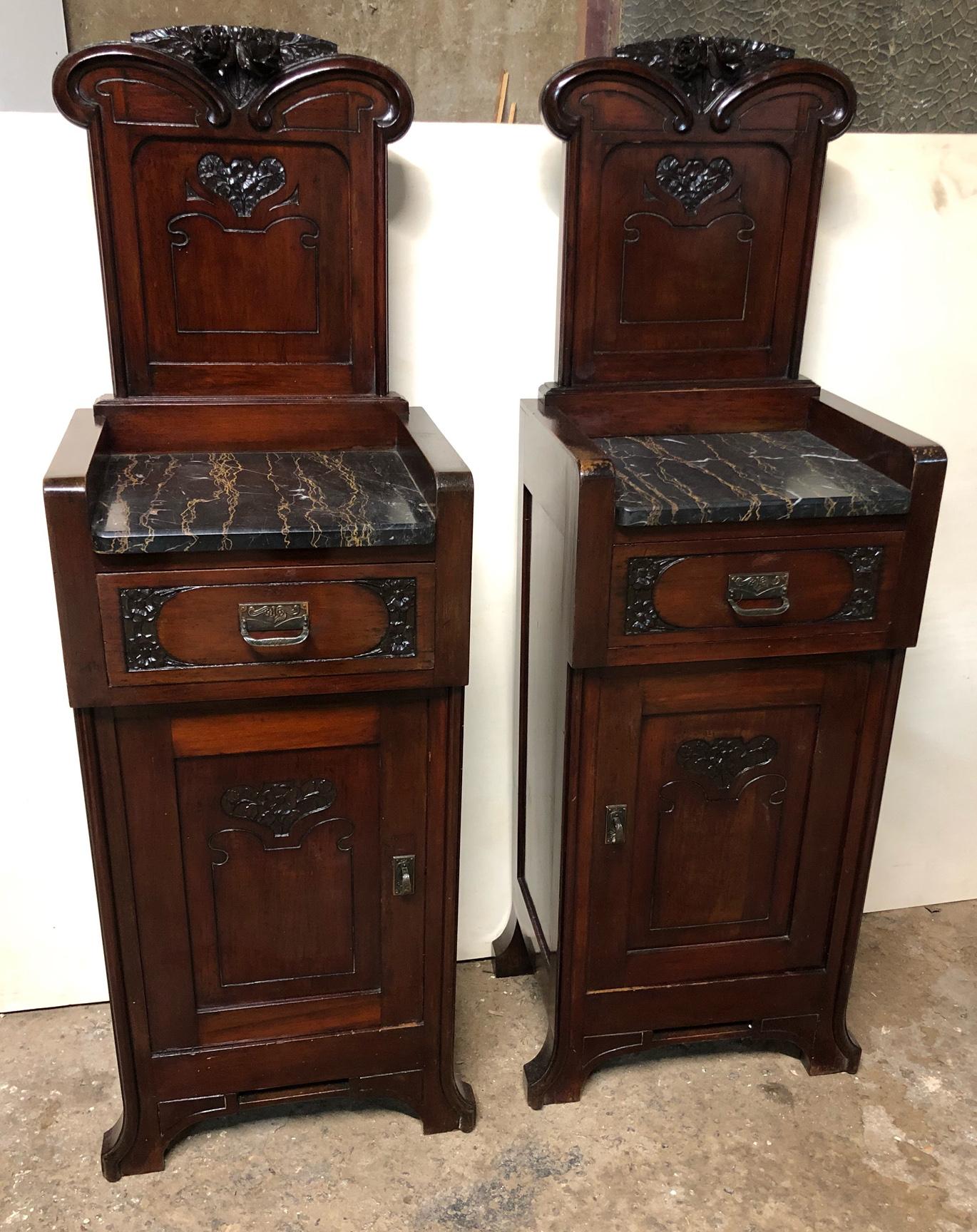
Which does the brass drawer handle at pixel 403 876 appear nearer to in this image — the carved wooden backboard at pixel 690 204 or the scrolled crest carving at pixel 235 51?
the carved wooden backboard at pixel 690 204

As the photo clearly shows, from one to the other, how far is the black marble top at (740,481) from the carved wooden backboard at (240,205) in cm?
44

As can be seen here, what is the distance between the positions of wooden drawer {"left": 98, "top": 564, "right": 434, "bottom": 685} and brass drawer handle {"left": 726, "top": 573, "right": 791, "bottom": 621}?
0.42 m

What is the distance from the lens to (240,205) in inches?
61.4

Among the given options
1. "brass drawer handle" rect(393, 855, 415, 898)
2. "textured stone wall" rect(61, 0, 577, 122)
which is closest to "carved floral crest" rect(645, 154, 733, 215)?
"brass drawer handle" rect(393, 855, 415, 898)

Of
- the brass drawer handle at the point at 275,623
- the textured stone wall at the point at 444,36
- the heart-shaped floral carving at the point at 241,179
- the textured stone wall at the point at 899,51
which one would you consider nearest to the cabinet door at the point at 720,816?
the brass drawer handle at the point at 275,623

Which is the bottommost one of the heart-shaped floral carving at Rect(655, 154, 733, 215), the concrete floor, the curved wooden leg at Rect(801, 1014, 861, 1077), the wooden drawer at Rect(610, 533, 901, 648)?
the concrete floor

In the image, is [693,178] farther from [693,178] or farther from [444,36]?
[444,36]

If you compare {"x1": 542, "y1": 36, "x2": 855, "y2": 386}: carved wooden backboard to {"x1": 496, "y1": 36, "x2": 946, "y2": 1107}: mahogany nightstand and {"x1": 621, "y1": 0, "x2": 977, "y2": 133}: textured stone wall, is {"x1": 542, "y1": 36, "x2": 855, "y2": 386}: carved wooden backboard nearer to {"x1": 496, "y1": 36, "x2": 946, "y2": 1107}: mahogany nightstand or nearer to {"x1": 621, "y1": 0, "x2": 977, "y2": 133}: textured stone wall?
{"x1": 496, "y1": 36, "x2": 946, "y2": 1107}: mahogany nightstand

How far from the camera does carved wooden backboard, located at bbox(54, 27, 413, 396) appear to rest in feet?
4.83

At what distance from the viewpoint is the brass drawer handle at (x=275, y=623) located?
1.35 metres

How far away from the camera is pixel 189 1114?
5.39ft

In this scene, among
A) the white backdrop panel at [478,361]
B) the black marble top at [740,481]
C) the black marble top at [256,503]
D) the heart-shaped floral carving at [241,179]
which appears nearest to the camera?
the black marble top at [256,503]

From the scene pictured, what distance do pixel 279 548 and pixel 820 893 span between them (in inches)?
41.5

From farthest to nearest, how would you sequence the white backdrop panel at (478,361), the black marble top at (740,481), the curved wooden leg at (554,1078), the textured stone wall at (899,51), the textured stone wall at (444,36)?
the textured stone wall at (444,36)
the textured stone wall at (899,51)
the curved wooden leg at (554,1078)
the white backdrop panel at (478,361)
the black marble top at (740,481)
